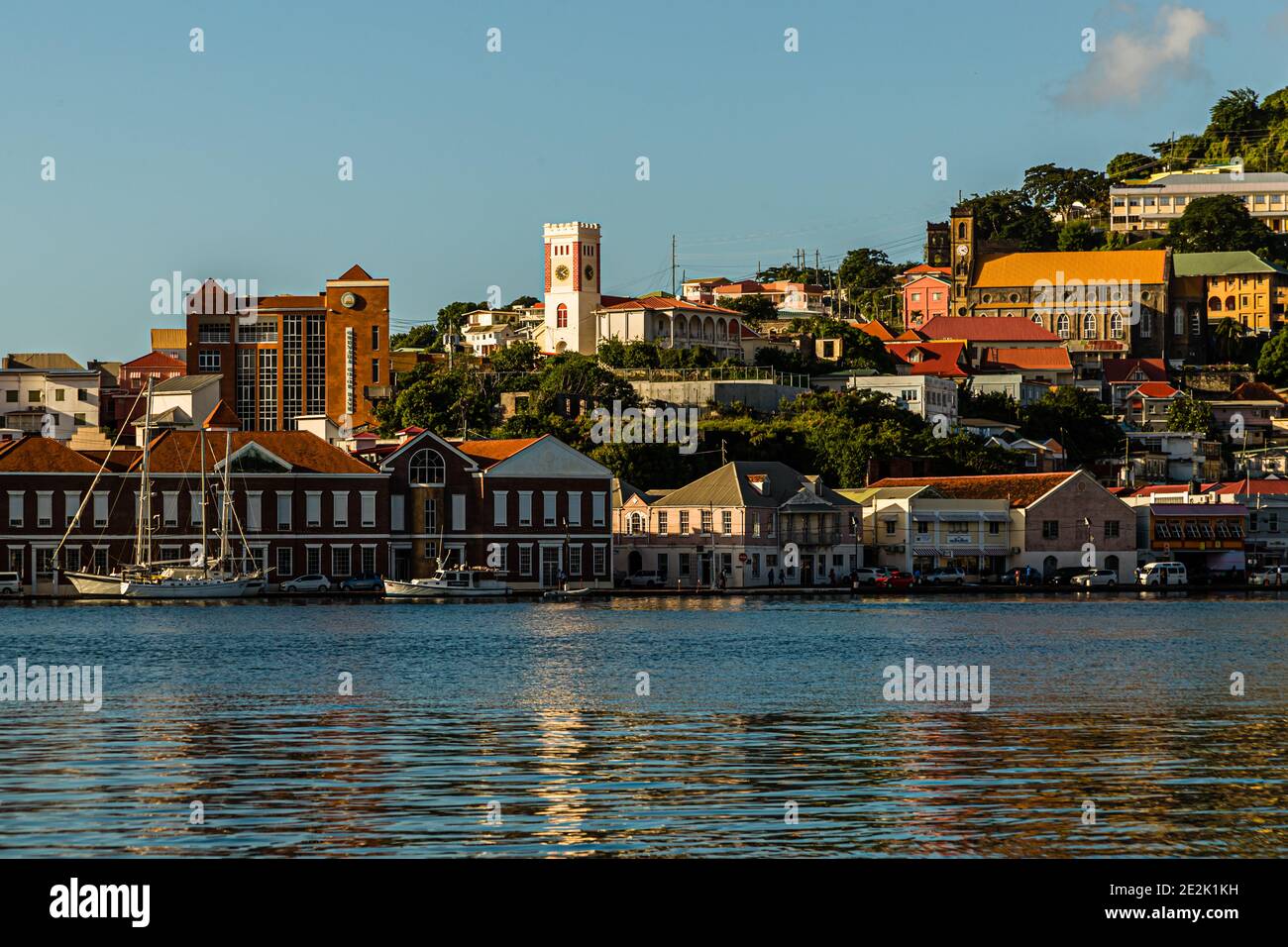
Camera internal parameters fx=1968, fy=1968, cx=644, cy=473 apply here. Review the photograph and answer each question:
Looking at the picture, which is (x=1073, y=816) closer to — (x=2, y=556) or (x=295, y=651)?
(x=295, y=651)

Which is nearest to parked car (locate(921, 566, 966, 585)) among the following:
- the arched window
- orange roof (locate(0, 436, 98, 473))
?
the arched window

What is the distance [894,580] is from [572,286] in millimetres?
58929

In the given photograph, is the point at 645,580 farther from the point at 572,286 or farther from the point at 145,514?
the point at 572,286

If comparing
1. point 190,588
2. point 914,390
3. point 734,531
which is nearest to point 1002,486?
A: point 734,531

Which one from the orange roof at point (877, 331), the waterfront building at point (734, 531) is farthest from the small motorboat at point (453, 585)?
the orange roof at point (877, 331)

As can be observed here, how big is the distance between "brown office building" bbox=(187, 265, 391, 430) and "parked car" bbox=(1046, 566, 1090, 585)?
167 ft

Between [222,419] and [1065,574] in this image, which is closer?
[222,419]

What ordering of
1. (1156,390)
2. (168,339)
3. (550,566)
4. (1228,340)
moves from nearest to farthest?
(550,566)
(1156,390)
(168,339)
(1228,340)

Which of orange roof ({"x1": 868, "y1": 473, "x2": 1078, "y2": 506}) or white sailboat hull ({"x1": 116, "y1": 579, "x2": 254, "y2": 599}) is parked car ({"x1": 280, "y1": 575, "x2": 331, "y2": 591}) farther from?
orange roof ({"x1": 868, "y1": 473, "x2": 1078, "y2": 506})

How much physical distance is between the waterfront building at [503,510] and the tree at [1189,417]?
72498 millimetres

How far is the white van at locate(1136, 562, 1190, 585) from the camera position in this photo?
361ft

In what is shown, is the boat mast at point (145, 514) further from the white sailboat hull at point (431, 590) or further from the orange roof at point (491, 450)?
the orange roof at point (491, 450)

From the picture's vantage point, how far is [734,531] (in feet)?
344
